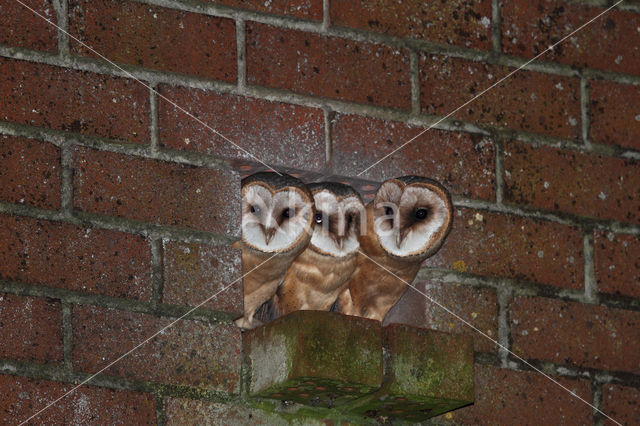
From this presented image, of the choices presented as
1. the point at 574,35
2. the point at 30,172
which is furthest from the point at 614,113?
the point at 30,172

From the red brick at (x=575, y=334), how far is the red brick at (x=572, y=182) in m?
0.19

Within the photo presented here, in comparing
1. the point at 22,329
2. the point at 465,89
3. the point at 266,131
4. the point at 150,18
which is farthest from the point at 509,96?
the point at 22,329

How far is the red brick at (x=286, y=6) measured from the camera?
2357 mm

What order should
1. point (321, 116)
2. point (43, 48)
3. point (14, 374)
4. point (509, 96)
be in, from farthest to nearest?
point (509, 96) → point (321, 116) → point (43, 48) → point (14, 374)

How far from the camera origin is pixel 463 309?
2.42m

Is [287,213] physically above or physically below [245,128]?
below

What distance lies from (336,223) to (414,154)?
263 mm

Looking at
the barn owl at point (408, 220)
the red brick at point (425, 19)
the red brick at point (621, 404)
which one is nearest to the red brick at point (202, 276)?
the barn owl at point (408, 220)

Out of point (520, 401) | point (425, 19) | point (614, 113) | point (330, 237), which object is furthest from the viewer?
point (614, 113)

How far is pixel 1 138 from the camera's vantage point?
214cm

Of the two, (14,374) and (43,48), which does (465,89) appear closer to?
(43,48)

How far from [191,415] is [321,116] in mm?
589

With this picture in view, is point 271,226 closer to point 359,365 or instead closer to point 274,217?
point 274,217

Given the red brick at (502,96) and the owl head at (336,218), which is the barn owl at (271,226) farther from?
the red brick at (502,96)
